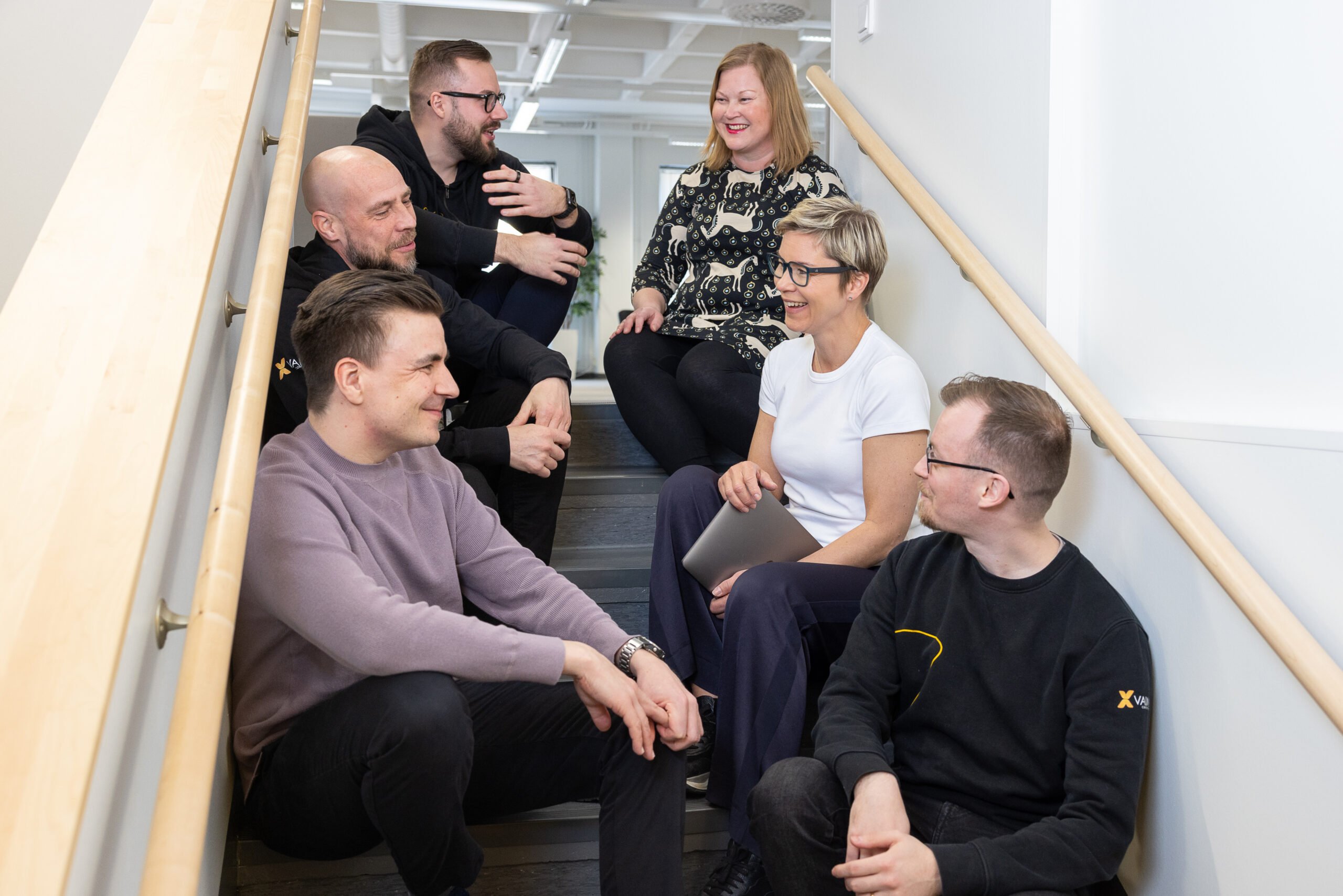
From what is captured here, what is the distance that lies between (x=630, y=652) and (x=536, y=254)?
1.34 meters

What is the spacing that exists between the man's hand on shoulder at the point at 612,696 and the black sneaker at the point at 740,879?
35cm

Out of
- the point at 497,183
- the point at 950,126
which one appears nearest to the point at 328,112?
the point at 497,183

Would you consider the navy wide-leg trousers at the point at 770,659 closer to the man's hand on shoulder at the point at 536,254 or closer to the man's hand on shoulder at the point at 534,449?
the man's hand on shoulder at the point at 534,449

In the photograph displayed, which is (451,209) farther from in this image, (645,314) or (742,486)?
(742,486)

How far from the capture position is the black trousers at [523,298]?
2738mm

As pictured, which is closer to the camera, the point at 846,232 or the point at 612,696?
the point at 612,696

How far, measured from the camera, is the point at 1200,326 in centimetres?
156

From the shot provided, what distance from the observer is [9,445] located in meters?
1.01

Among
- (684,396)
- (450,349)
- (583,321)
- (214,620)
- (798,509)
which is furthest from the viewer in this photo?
(583,321)

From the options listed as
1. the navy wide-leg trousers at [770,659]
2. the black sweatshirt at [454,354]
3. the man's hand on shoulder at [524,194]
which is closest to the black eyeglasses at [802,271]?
the black sweatshirt at [454,354]

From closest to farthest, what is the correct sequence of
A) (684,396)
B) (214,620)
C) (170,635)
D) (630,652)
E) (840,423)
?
1. (214,620)
2. (170,635)
3. (630,652)
4. (840,423)
5. (684,396)

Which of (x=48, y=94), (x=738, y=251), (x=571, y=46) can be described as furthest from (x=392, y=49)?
(x=738, y=251)

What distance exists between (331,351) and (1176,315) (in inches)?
49.7

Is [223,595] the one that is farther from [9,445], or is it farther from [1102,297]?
[1102,297]
